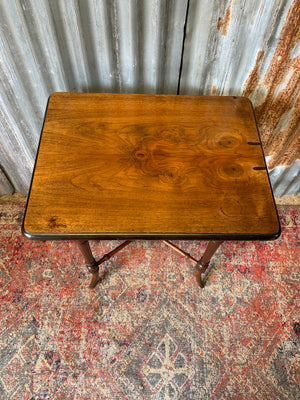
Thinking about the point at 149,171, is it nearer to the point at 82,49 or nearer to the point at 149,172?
the point at 149,172

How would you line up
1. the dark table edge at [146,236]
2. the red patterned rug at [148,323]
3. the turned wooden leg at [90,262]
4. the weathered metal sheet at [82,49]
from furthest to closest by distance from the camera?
the red patterned rug at [148,323] → the turned wooden leg at [90,262] → the weathered metal sheet at [82,49] → the dark table edge at [146,236]

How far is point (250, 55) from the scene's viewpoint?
1.36 m

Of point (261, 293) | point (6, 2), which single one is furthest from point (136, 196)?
point (261, 293)

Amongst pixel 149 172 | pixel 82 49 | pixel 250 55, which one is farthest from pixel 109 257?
pixel 250 55

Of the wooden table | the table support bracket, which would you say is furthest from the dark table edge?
the table support bracket

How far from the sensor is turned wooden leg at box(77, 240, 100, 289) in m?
1.42

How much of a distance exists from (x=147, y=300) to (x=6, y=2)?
5.24 feet

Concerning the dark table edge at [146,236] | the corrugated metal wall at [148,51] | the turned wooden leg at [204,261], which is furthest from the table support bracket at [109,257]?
the corrugated metal wall at [148,51]

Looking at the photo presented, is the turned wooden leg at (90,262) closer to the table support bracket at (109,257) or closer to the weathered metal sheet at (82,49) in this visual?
the table support bracket at (109,257)

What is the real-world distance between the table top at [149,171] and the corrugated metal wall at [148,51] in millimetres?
148

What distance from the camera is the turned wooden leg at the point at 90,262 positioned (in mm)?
1424

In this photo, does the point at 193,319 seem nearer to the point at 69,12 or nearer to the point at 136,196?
the point at 136,196

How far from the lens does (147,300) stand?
1771mm

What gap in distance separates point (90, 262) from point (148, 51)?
3.61 feet
